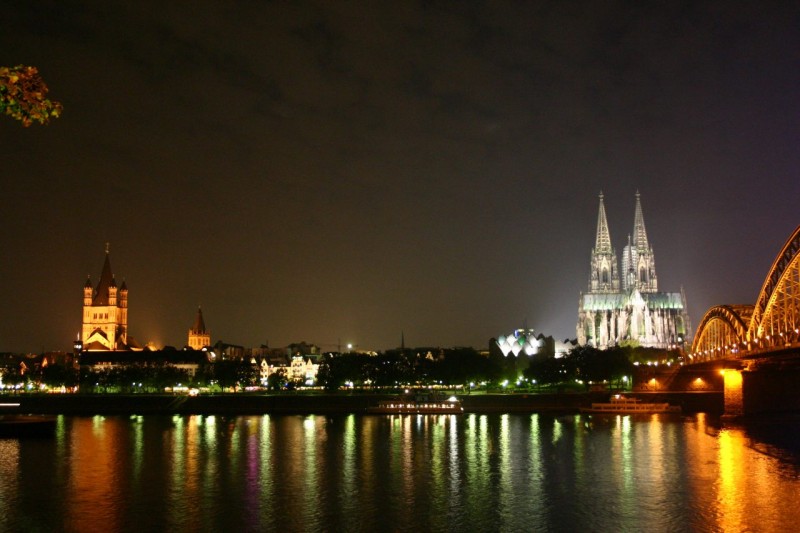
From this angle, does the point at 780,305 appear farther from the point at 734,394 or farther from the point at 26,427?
the point at 26,427

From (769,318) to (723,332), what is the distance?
22.9 meters

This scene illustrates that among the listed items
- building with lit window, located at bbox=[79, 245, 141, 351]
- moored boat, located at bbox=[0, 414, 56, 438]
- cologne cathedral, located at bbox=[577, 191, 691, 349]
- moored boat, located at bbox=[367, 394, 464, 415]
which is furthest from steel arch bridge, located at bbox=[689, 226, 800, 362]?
building with lit window, located at bbox=[79, 245, 141, 351]

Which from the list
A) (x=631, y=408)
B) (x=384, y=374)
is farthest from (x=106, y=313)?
(x=631, y=408)

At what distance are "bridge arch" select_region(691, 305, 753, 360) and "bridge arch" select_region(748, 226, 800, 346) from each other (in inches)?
107

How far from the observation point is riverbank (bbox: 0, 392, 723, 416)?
90.4 metres

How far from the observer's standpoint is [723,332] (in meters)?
91.8

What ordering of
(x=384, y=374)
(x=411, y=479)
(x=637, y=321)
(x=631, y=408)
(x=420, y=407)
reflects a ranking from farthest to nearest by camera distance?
(x=637, y=321)
(x=384, y=374)
(x=420, y=407)
(x=631, y=408)
(x=411, y=479)

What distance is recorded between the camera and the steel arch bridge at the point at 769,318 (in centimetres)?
6238

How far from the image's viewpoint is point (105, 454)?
5434cm

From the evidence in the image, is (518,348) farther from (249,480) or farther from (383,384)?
(249,480)

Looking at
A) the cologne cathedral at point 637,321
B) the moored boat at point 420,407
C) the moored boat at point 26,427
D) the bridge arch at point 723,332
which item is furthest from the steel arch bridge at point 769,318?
the cologne cathedral at point 637,321

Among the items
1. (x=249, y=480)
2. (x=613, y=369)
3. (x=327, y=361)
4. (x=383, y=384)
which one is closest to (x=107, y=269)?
(x=327, y=361)

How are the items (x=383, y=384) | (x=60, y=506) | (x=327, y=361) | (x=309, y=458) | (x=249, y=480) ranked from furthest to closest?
(x=327, y=361) < (x=383, y=384) < (x=309, y=458) < (x=249, y=480) < (x=60, y=506)

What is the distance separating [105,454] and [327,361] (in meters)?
76.1
